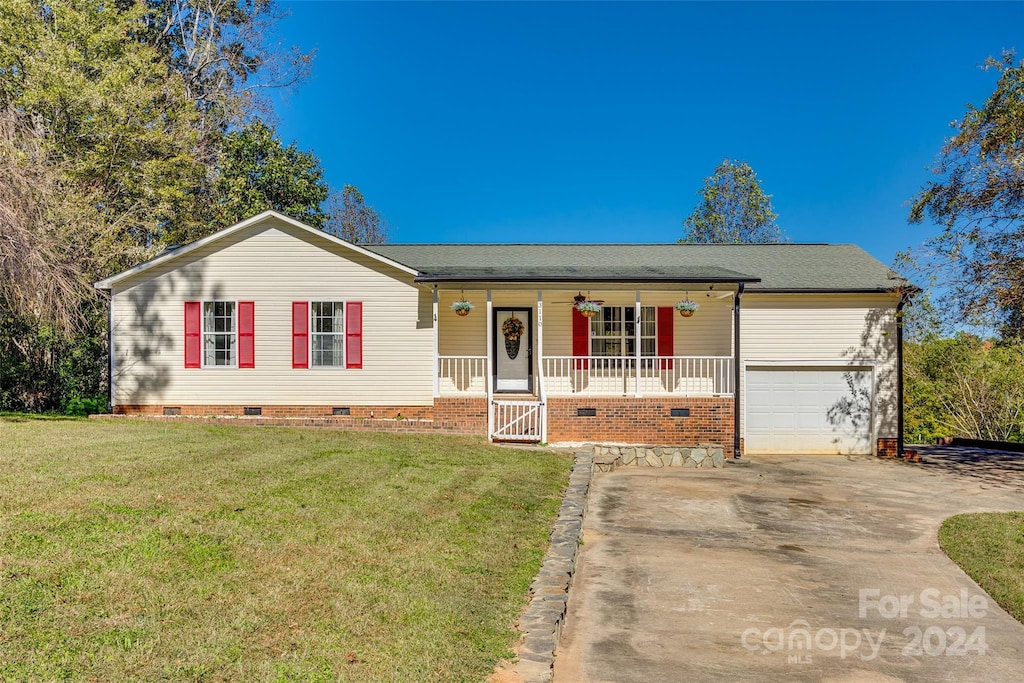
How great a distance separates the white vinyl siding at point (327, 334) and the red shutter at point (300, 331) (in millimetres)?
105

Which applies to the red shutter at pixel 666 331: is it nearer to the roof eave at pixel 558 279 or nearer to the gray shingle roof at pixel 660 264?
the gray shingle roof at pixel 660 264

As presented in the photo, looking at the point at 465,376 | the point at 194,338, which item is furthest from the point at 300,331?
the point at 465,376

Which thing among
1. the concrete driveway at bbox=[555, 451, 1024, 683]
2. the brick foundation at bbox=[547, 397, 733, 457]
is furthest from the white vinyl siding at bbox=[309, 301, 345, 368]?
the concrete driveway at bbox=[555, 451, 1024, 683]

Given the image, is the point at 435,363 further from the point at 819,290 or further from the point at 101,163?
the point at 101,163

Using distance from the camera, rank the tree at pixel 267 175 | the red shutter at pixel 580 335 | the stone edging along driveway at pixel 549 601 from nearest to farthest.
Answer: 1. the stone edging along driveway at pixel 549 601
2. the red shutter at pixel 580 335
3. the tree at pixel 267 175

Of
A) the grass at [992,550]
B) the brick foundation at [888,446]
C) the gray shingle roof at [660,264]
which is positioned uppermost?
the gray shingle roof at [660,264]

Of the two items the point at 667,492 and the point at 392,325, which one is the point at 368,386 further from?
the point at 667,492

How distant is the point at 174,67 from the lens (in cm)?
3022

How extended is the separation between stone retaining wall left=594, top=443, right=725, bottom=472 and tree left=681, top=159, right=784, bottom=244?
23.2 meters

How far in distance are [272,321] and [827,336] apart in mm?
12415

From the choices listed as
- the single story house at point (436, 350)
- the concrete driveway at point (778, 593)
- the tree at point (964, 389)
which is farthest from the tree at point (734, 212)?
the concrete driveway at point (778, 593)

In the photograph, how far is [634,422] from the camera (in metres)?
13.8

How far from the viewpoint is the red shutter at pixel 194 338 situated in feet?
47.6

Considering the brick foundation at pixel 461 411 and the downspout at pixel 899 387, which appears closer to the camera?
the brick foundation at pixel 461 411
